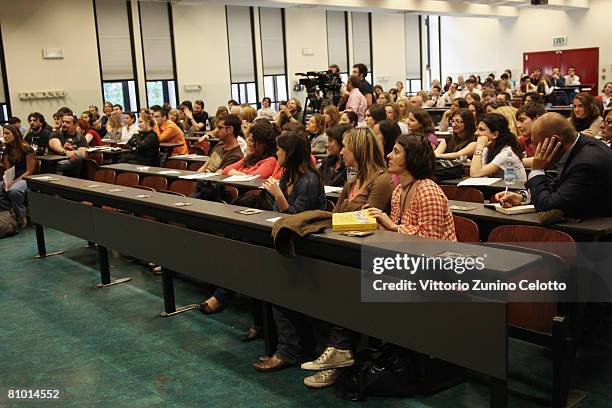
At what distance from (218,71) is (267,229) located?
1295 centimetres

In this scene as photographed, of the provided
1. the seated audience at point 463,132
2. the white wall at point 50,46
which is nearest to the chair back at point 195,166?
the seated audience at point 463,132

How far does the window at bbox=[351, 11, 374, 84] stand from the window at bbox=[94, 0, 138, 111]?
6904 mm

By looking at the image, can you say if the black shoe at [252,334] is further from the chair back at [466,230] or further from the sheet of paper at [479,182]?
the sheet of paper at [479,182]

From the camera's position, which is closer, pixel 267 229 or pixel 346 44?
pixel 267 229

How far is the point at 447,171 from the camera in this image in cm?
460

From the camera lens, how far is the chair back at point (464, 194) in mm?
4129

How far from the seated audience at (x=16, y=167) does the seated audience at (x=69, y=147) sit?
46 centimetres

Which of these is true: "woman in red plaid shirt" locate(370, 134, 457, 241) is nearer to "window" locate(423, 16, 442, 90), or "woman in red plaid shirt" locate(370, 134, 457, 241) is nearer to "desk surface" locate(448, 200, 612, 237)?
"desk surface" locate(448, 200, 612, 237)

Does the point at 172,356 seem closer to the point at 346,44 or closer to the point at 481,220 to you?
the point at 481,220

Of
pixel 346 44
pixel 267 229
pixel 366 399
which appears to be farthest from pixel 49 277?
pixel 346 44

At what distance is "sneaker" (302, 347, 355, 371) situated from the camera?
298cm

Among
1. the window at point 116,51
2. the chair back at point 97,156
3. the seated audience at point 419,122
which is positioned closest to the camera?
the seated audience at point 419,122

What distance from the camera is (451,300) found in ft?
7.66

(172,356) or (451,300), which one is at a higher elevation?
(451,300)
